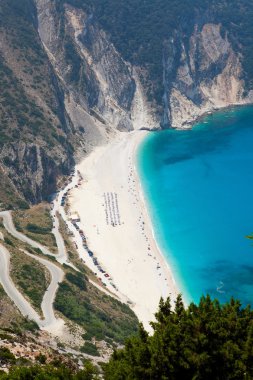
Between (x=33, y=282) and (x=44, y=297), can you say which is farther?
(x=33, y=282)

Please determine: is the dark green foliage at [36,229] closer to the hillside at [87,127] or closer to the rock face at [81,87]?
the hillside at [87,127]

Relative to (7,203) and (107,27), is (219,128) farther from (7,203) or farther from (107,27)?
(7,203)

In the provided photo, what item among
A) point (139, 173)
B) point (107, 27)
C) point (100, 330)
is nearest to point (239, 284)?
point (100, 330)

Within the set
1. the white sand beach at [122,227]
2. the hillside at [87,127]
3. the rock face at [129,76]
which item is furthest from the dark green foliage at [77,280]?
the rock face at [129,76]

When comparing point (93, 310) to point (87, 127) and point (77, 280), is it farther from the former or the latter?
point (87, 127)

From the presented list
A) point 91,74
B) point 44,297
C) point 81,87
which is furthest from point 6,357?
point 91,74

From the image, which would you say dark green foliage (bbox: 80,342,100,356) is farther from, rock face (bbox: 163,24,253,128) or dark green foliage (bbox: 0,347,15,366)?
rock face (bbox: 163,24,253,128)
